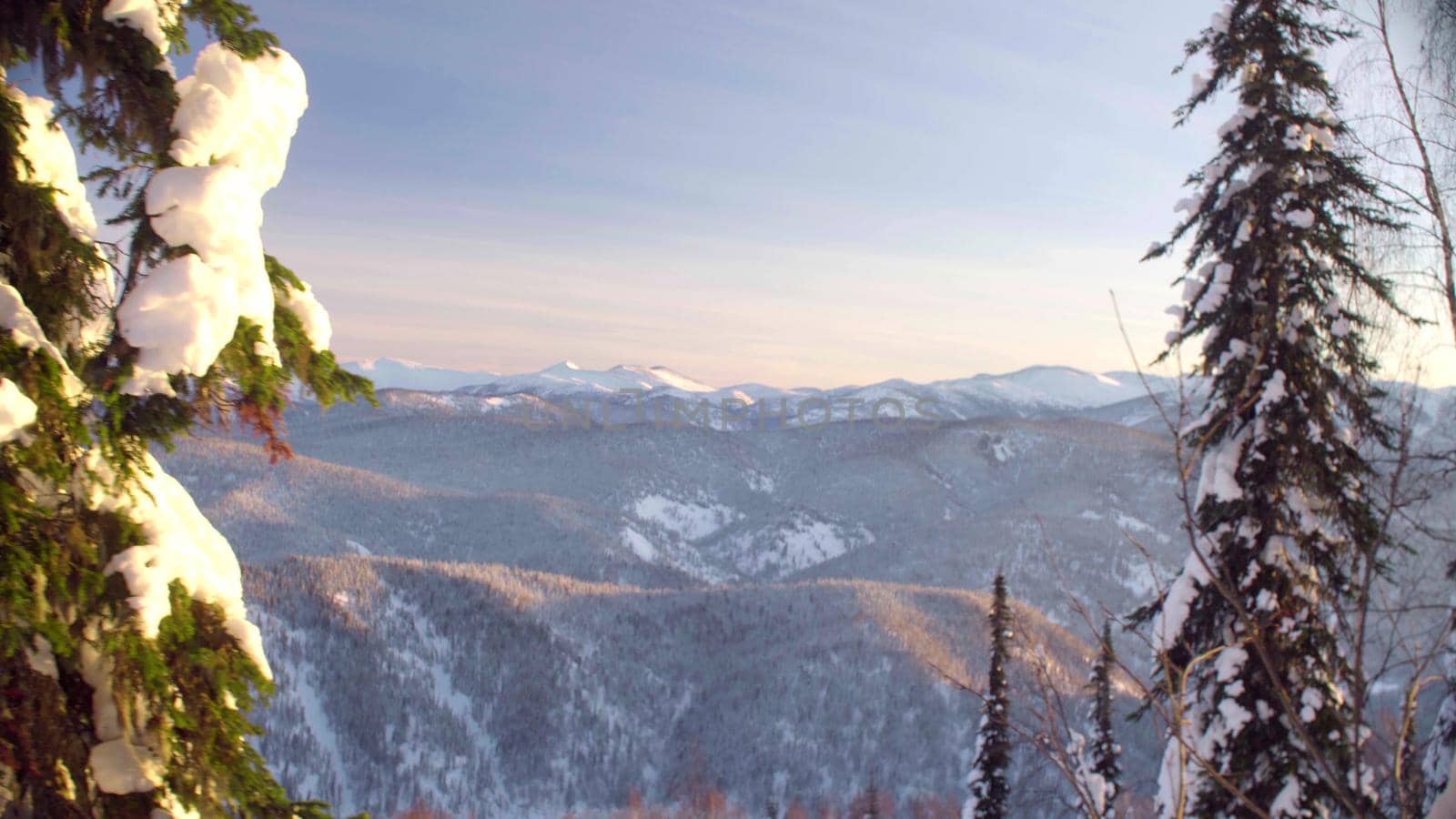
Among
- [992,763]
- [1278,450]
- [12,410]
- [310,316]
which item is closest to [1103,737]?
[992,763]

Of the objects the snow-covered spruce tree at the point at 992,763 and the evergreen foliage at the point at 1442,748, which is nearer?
the evergreen foliage at the point at 1442,748

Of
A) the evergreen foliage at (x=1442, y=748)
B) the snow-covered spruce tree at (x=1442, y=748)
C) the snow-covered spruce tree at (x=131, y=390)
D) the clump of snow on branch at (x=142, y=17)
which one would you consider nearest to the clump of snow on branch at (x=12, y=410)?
the snow-covered spruce tree at (x=131, y=390)

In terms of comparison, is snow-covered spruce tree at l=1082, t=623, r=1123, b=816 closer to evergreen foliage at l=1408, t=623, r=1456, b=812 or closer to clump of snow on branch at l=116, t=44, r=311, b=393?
evergreen foliage at l=1408, t=623, r=1456, b=812

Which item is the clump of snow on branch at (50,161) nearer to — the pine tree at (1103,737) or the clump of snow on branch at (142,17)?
the clump of snow on branch at (142,17)

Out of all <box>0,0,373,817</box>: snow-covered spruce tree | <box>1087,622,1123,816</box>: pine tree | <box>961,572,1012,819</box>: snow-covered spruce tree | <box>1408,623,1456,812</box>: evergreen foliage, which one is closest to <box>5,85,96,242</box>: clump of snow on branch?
<box>0,0,373,817</box>: snow-covered spruce tree

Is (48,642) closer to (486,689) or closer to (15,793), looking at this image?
(15,793)

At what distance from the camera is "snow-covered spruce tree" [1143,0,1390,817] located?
8.58 m

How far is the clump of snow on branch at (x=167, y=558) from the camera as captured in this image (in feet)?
9.43

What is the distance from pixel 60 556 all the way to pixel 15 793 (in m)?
0.77

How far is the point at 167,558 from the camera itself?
2994 millimetres

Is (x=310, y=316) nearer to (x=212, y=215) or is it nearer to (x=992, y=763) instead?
(x=212, y=215)

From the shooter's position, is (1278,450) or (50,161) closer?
(50,161)

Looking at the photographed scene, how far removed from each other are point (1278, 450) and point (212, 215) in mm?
9391

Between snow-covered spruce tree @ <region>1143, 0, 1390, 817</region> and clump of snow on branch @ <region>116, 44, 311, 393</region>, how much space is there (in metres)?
8.25
